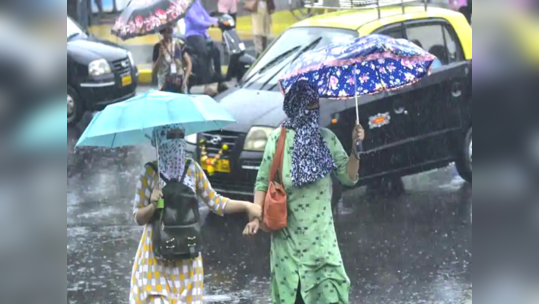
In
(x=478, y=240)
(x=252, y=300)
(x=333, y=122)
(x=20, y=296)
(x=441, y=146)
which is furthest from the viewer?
(x=441, y=146)

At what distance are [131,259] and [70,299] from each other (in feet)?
4.06

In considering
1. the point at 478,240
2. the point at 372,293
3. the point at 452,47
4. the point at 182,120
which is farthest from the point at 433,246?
the point at 478,240

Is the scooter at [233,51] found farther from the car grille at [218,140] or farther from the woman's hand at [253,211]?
the woman's hand at [253,211]

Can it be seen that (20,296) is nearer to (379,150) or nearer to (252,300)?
(252,300)

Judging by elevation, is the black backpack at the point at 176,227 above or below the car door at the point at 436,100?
above

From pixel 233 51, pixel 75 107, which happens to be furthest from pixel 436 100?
pixel 233 51

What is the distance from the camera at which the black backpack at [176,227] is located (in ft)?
19.3

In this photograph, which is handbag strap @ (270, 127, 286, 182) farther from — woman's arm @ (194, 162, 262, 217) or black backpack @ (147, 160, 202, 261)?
black backpack @ (147, 160, 202, 261)

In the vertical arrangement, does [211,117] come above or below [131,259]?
above

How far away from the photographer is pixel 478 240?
4012mm

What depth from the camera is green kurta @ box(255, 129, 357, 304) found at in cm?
630

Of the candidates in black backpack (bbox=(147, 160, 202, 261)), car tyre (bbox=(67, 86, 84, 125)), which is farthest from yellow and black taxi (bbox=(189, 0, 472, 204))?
car tyre (bbox=(67, 86, 84, 125))

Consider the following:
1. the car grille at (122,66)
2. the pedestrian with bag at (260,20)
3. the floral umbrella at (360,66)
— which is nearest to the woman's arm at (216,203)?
the floral umbrella at (360,66)

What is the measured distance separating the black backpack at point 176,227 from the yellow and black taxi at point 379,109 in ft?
16.0
